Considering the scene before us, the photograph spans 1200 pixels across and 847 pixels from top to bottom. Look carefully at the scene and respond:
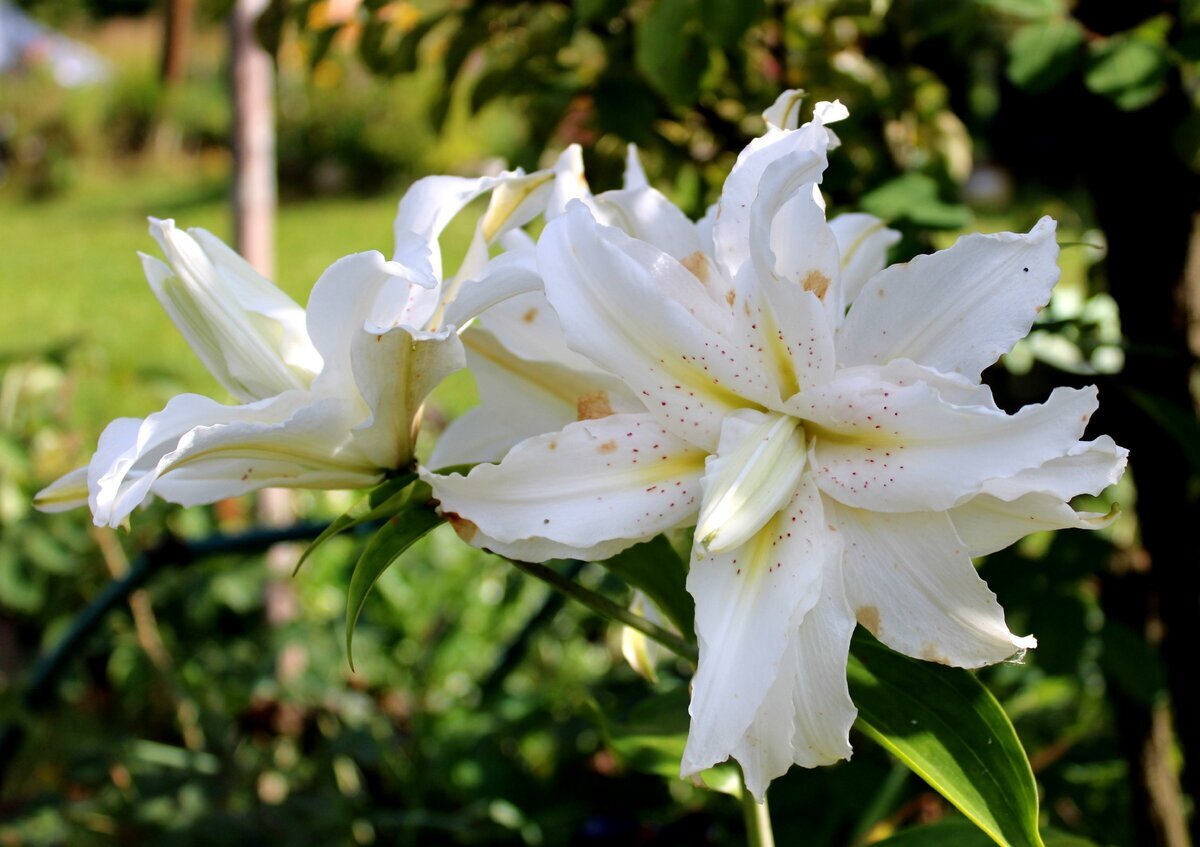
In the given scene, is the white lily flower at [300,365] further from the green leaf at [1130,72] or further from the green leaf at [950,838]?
the green leaf at [1130,72]

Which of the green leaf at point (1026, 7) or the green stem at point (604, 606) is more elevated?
the green leaf at point (1026, 7)

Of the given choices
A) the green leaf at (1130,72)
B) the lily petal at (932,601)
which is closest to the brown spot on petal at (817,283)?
the lily petal at (932,601)

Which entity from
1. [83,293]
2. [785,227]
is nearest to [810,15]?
[785,227]

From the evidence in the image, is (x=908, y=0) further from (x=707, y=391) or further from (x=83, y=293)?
(x=83, y=293)

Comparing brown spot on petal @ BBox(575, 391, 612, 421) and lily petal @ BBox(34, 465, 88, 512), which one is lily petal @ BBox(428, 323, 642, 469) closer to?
brown spot on petal @ BBox(575, 391, 612, 421)

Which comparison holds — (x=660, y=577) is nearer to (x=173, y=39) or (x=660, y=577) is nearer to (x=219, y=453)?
(x=219, y=453)
